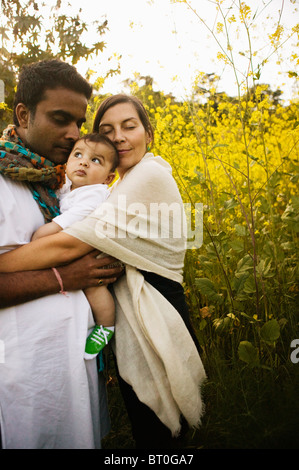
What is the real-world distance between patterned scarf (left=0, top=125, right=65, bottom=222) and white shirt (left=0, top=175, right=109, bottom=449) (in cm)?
8

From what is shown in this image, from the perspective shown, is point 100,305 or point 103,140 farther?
point 103,140

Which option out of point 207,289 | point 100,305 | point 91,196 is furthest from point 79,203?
point 207,289

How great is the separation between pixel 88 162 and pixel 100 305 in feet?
2.37

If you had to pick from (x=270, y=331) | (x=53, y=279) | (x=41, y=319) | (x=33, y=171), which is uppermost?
(x=33, y=171)

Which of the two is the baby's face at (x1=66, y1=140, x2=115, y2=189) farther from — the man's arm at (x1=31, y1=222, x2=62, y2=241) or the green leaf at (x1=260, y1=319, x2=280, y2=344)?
the green leaf at (x1=260, y1=319, x2=280, y2=344)

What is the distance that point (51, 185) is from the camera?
5.35 ft

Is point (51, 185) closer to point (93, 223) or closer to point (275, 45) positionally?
point (93, 223)

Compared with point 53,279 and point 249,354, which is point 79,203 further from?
point 249,354

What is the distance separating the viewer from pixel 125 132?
1790 mm

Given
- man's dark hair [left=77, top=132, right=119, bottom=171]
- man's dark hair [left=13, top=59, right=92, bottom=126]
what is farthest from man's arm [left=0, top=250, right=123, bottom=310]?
man's dark hair [left=13, top=59, right=92, bottom=126]

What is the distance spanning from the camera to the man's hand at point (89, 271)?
1.41m

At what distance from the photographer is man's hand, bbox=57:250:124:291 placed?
1413mm

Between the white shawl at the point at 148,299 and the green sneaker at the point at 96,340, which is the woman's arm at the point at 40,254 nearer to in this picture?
the white shawl at the point at 148,299

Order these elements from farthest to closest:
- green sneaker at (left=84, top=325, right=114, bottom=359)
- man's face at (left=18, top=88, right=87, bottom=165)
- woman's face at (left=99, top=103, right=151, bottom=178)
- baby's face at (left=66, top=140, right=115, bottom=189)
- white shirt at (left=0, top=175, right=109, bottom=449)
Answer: woman's face at (left=99, top=103, right=151, bottom=178) < baby's face at (left=66, top=140, right=115, bottom=189) < man's face at (left=18, top=88, right=87, bottom=165) < green sneaker at (left=84, top=325, right=114, bottom=359) < white shirt at (left=0, top=175, right=109, bottom=449)
